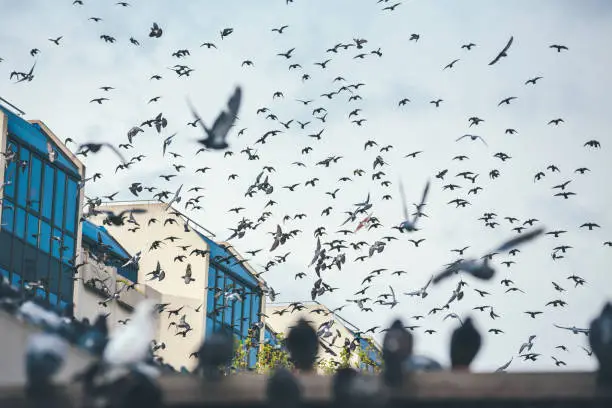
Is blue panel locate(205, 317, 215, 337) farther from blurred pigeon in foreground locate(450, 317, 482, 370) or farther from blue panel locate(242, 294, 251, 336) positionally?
blurred pigeon in foreground locate(450, 317, 482, 370)

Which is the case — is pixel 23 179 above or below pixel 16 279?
above

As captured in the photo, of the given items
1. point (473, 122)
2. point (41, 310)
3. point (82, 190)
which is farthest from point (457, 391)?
point (82, 190)

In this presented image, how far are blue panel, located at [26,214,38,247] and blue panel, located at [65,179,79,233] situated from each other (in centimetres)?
338

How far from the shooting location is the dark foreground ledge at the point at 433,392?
1128 cm

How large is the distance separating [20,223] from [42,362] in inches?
1380

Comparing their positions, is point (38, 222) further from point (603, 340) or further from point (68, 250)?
point (603, 340)

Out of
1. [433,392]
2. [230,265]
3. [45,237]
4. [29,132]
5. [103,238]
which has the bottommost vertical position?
[433,392]

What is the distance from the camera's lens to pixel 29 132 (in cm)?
4612

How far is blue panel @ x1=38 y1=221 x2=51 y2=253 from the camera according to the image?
47.0m

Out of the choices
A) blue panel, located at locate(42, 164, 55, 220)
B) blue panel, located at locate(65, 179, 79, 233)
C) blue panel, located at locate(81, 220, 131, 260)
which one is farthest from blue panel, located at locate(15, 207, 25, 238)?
blue panel, located at locate(81, 220, 131, 260)

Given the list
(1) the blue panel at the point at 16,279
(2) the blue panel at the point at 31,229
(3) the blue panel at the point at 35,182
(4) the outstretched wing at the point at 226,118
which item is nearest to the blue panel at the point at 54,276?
(2) the blue panel at the point at 31,229

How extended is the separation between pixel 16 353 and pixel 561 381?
598 cm

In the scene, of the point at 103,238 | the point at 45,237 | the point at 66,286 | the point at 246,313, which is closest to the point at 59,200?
the point at 45,237

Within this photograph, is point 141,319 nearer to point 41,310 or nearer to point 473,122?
point 41,310
